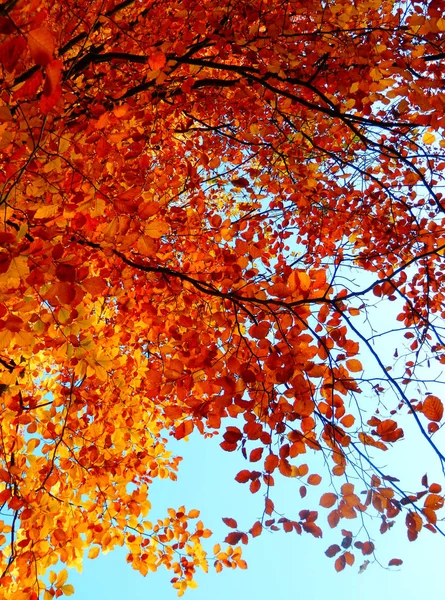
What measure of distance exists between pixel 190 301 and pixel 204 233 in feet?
4.87

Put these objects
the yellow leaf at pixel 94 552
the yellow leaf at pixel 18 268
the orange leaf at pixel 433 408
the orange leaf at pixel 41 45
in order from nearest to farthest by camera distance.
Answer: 1. the orange leaf at pixel 41 45
2. the yellow leaf at pixel 18 268
3. the orange leaf at pixel 433 408
4. the yellow leaf at pixel 94 552

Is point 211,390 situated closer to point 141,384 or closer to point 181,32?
point 141,384

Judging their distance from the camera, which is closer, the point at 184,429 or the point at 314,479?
the point at 314,479

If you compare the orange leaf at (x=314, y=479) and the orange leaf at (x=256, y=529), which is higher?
the orange leaf at (x=314, y=479)

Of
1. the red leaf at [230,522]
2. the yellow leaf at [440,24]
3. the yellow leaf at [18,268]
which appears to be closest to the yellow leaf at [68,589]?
the red leaf at [230,522]

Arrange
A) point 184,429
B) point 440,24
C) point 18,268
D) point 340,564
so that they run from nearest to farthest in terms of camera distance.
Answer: point 18,268 < point 340,564 < point 184,429 < point 440,24

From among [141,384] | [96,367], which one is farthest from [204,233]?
[96,367]

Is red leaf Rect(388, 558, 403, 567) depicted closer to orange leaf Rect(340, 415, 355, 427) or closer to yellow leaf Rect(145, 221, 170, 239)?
orange leaf Rect(340, 415, 355, 427)

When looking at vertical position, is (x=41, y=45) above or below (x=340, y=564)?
above

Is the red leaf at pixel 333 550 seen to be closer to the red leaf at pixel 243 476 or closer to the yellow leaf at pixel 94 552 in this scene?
the red leaf at pixel 243 476

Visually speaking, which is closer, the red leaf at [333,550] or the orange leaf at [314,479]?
the red leaf at [333,550]

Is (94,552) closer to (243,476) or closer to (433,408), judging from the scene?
(243,476)

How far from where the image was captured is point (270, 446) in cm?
248

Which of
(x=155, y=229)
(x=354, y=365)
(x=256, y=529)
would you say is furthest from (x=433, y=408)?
(x=155, y=229)
